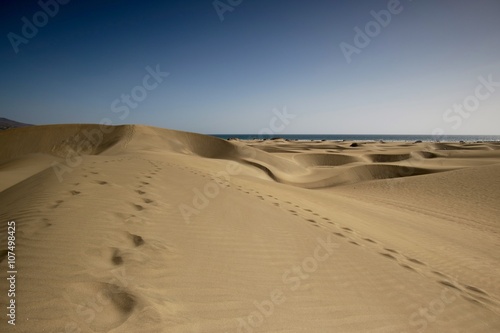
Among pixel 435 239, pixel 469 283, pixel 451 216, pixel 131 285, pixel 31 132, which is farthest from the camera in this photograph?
pixel 31 132

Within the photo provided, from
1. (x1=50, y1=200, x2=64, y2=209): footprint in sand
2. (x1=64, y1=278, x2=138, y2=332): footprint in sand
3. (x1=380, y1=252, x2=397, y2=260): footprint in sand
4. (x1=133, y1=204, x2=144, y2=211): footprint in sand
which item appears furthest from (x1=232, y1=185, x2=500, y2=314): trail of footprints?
(x1=50, y1=200, x2=64, y2=209): footprint in sand

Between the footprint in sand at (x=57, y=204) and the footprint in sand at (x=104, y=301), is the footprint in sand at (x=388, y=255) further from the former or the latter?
the footprint in sand at (x=57, y=204)

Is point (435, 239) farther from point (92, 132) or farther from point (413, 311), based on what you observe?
point (92, 132)

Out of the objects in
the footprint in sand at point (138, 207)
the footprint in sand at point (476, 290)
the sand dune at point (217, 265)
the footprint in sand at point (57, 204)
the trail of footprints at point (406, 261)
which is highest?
the footprint in sand at point (57, 204)

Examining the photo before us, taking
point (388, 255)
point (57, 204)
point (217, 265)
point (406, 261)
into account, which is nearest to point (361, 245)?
point (388, 255)

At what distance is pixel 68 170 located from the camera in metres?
6.62

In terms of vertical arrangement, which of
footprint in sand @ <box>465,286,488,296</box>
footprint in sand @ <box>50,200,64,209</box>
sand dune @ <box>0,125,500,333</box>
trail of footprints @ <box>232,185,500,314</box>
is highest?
footprint in sand @ <box>50,200,64,209</box>

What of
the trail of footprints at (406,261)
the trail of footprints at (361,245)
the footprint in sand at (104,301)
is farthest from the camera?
the trail of footprints at (406,261)

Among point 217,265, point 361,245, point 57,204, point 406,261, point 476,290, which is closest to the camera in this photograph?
point 217,265

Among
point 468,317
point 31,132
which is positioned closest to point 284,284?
point 468,317

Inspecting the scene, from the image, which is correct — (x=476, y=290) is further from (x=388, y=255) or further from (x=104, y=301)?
(x=104, y=301)

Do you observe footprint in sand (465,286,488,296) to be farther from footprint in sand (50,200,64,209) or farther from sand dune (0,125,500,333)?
footprint in sand (50,200,64,209)

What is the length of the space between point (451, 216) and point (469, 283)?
6.29 metres

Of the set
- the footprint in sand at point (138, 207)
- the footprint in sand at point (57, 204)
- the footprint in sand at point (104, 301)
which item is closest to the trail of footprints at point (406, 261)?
the footprint in sand at point (138, 207)
